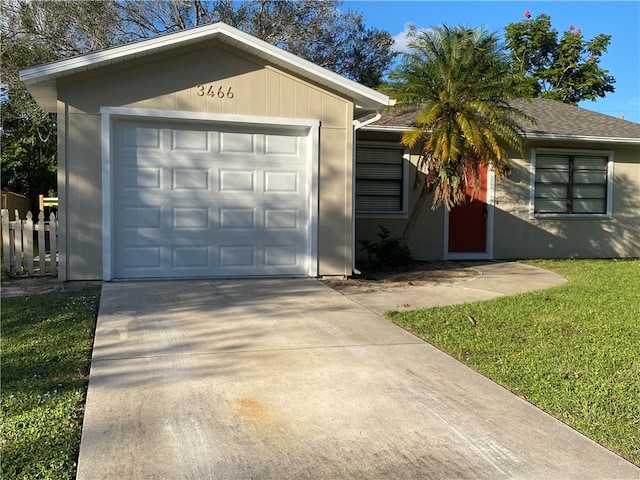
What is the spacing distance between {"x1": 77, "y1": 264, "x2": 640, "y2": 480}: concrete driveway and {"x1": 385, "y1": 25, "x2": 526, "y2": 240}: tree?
15.9ft

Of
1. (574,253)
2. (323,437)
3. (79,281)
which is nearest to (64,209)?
(79,281)

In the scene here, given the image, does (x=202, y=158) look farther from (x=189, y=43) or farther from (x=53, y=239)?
(x=53, y=239)

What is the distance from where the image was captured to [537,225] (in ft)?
43.8

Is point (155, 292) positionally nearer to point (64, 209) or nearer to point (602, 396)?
point (64, 209)

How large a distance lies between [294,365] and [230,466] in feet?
5.73

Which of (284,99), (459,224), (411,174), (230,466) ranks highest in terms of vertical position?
(284,99)

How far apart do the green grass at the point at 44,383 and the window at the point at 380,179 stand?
6.67 metres

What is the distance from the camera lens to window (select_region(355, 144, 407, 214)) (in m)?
12.1

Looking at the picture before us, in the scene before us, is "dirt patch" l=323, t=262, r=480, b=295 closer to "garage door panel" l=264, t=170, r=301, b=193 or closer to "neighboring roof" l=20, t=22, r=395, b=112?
"garage door panel" l=264, t=170, r=301, b=193

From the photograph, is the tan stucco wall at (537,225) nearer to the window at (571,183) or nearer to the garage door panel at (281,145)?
the window at (571,183)

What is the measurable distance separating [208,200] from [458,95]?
480 centimetres

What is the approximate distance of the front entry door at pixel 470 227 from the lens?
42.1ft

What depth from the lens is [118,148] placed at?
8.39 metres

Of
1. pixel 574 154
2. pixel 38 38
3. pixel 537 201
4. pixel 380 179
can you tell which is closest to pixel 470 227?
pixel 537 201
